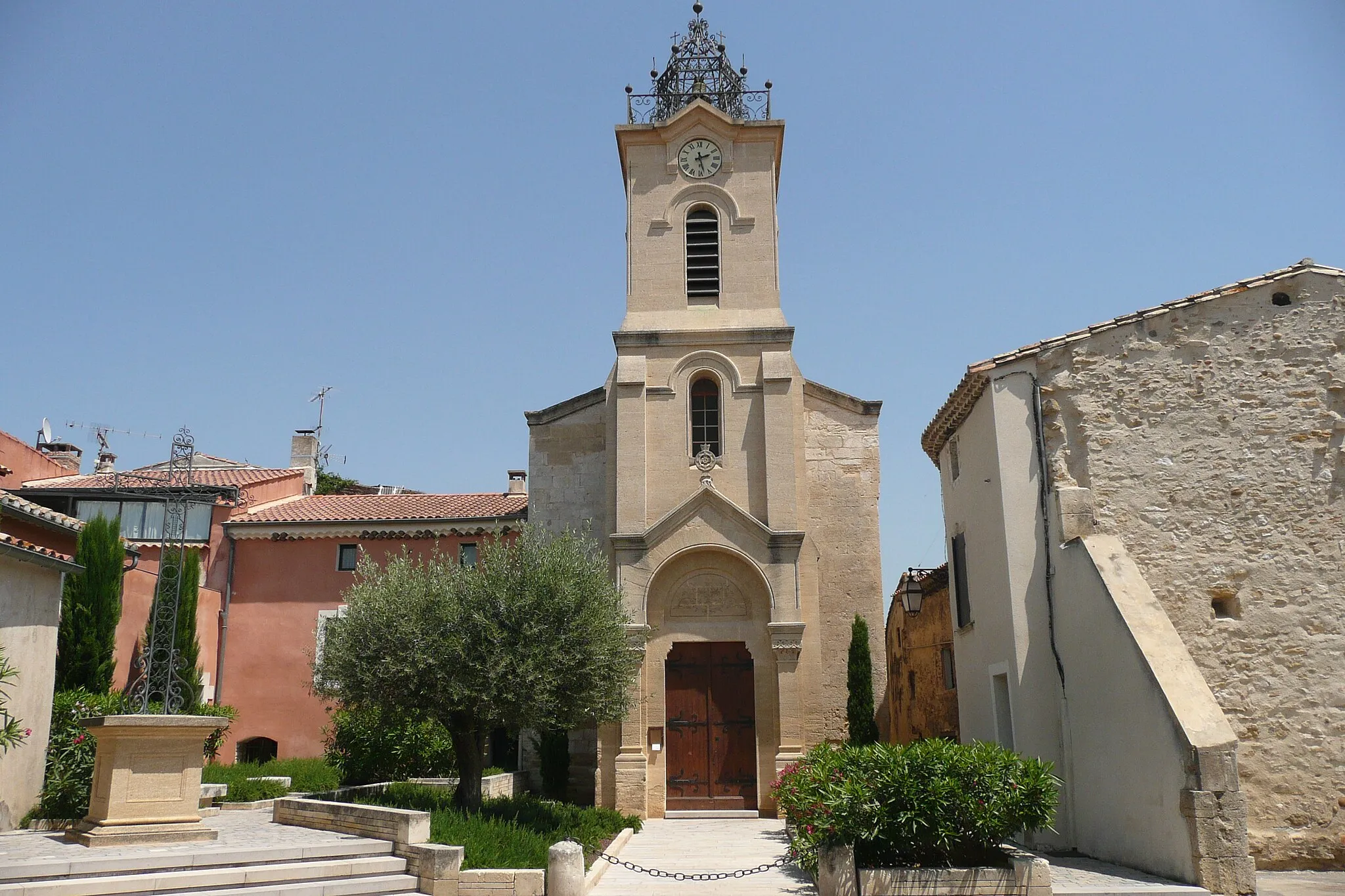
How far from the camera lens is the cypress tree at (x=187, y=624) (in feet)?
74.4

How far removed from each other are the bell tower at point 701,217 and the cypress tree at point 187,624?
11438 millimetres

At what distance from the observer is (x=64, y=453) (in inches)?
1293

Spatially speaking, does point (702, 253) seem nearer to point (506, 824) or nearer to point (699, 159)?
point (699, 159)

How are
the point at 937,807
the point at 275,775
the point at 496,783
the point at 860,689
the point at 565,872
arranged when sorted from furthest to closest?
the point at 275,775
the point at 860,689
the point at 496,783
the point at 565,872
the point at 937,807

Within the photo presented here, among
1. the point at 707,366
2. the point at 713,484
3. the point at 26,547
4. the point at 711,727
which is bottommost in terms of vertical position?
the point at 711,727

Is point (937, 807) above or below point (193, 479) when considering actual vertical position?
below

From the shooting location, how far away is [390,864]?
1224cm

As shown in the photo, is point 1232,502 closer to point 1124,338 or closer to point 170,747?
point 1124,338

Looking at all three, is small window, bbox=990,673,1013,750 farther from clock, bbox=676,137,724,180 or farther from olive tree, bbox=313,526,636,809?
clock, bbox=676,137,724,180

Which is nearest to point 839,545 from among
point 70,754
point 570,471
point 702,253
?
point 570,471

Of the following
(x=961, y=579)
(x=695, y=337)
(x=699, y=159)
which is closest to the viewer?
(x=961, y=579)

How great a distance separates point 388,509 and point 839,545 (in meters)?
12.6

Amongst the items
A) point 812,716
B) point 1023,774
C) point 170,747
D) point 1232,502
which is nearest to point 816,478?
point 812,716

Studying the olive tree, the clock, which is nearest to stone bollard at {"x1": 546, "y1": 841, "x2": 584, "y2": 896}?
the olive tree
